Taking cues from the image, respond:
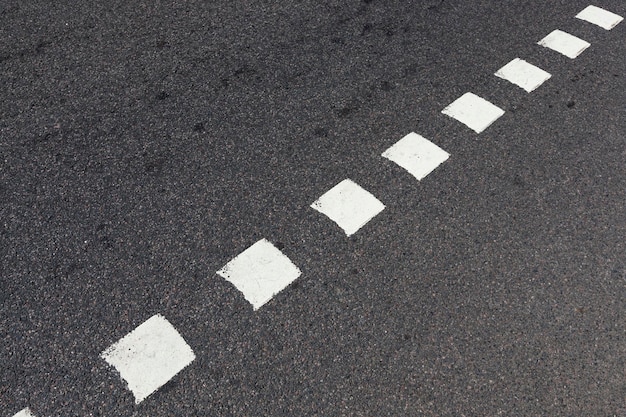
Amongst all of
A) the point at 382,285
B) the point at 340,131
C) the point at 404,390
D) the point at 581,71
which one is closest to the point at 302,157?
the point at 340,131

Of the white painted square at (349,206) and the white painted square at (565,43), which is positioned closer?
the white painted square at (349,206)

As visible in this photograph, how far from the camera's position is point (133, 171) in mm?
3109

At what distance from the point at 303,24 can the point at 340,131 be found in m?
1.19

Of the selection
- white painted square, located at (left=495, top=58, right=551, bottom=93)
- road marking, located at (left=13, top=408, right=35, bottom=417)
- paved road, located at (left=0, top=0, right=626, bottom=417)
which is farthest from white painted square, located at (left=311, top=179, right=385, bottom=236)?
road marking, located at (left=13, top=408, right=35, bottom=417)

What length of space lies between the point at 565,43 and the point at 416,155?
68.6 inches

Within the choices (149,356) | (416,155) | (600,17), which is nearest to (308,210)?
(416,155)

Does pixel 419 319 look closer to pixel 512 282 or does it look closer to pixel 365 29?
pixel 512 282

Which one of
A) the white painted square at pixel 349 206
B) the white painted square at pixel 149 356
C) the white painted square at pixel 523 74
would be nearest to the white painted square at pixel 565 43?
the white painted square at pixel 523 74

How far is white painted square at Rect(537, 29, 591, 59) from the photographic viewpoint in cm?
400

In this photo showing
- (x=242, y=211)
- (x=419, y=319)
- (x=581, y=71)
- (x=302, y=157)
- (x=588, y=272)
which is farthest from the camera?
(x=581, y=71)

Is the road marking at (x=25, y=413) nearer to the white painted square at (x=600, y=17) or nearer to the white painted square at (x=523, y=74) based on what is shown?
the white painted square at (x=523, y=74)

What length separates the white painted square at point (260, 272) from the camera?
261 cm

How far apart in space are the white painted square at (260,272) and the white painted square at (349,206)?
36cm

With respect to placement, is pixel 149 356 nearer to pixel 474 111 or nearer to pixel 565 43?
pixel 474 111
